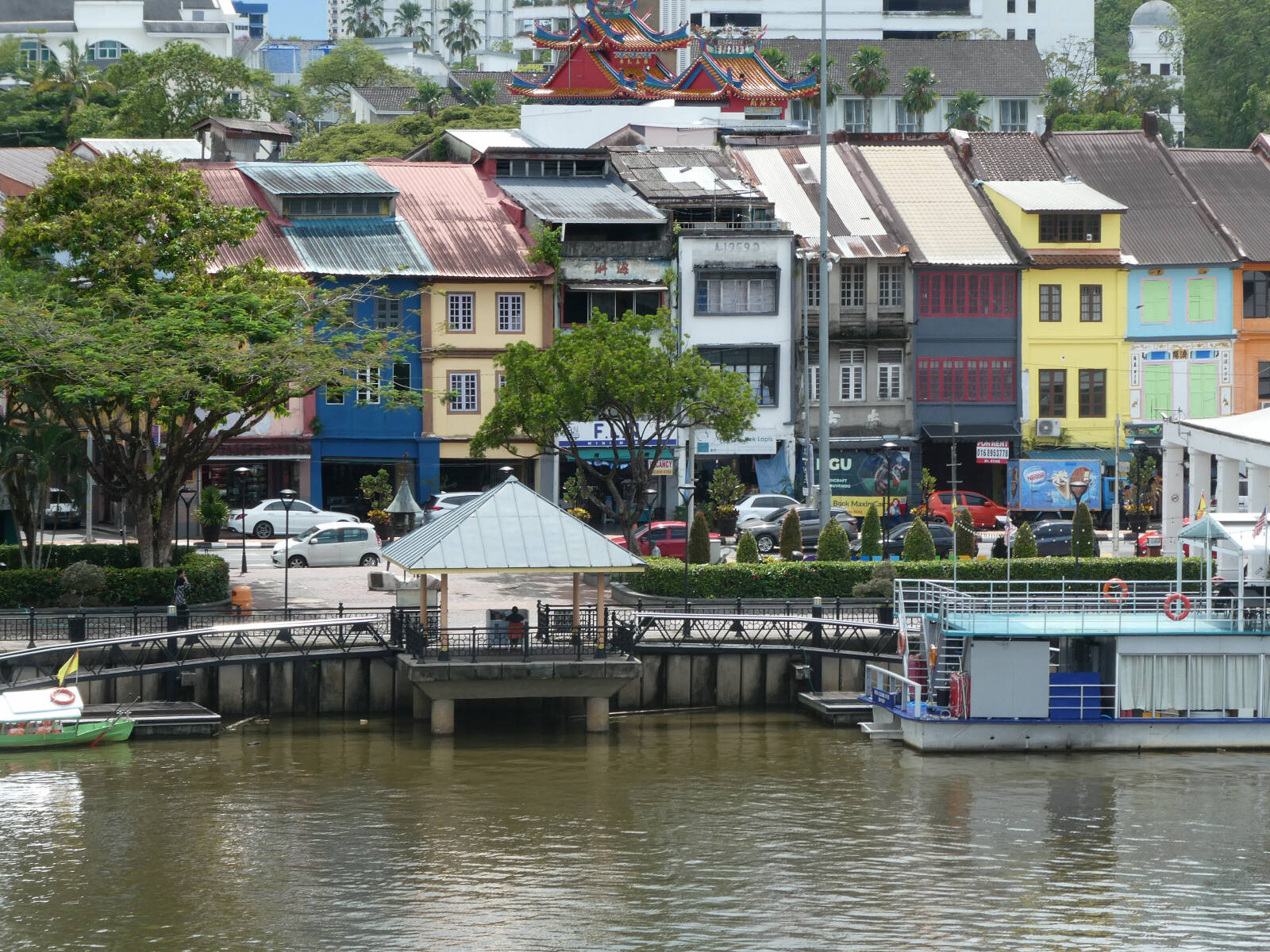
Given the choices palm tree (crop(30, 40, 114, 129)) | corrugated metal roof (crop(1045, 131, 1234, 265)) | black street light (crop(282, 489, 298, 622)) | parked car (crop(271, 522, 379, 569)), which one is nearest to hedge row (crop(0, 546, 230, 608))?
black street light (crop(282, 489, 298, 622))

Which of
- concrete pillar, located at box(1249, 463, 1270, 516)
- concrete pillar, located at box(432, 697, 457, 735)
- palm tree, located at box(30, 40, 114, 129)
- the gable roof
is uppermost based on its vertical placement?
the gable roof

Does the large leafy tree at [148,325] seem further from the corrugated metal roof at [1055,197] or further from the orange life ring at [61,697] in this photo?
the corrugated metal roof at [1055,197]

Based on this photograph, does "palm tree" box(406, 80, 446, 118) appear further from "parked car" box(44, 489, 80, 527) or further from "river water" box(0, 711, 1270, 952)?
"river water" box(0, 711, 1270, 952)

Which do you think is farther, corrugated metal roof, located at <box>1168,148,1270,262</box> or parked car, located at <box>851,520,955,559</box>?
corrugated metal roof, located at <box>1168,148,1270,262</box>

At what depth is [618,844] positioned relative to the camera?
36.8 meters

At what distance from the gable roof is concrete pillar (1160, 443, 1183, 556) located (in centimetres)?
8313

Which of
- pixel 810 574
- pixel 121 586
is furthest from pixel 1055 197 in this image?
pixel 121 586

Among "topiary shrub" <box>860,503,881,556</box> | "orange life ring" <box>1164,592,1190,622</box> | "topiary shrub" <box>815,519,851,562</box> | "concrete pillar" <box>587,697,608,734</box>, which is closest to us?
"orange life ring" <box>1164,592,1190,622</box>

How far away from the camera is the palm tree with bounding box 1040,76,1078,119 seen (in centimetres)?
13625

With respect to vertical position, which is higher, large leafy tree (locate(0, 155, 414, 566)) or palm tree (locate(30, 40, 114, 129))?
palm tree (locate(30, 40, 114, 129))

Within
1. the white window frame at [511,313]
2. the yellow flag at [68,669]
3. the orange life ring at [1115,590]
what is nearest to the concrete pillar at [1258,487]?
the orange life ring at [1115,590]

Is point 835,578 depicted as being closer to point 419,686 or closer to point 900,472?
point 419,686

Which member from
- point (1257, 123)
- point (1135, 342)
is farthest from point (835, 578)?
point (1257, 123)

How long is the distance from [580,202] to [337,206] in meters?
9.63
